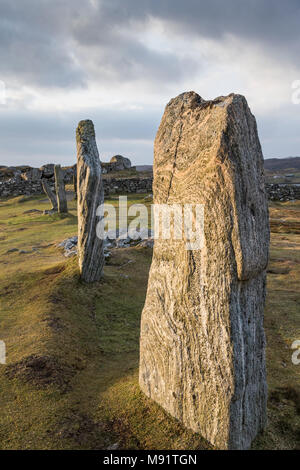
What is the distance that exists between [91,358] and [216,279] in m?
3.95

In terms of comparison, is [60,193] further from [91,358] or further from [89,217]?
[91,358]

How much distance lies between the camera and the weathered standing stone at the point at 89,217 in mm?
10070

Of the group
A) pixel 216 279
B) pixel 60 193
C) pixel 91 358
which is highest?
pixel 60 193

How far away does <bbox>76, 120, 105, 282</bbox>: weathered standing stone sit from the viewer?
10070 mm

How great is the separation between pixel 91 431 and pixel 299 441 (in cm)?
249

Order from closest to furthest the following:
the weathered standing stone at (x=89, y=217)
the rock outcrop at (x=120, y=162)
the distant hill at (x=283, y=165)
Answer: the weathered standing stone at (x=89, y=217), the rock outcrop at (x=120, y=162), the distant hill at (x=283, y=165)

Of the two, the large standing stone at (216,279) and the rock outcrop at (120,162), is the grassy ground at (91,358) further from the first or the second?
the rock outcrop at (120,162)

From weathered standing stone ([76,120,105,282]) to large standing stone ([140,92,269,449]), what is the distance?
216 inches

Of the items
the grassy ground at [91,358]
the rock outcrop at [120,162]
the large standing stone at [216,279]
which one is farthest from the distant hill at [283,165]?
the large standing stone at [216,279]

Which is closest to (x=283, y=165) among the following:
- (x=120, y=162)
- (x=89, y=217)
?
(x=120, y=162)

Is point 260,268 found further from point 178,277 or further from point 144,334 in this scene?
point 144,334

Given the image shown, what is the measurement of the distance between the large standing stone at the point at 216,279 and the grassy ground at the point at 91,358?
0.44 meters

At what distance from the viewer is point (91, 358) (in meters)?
7.00
